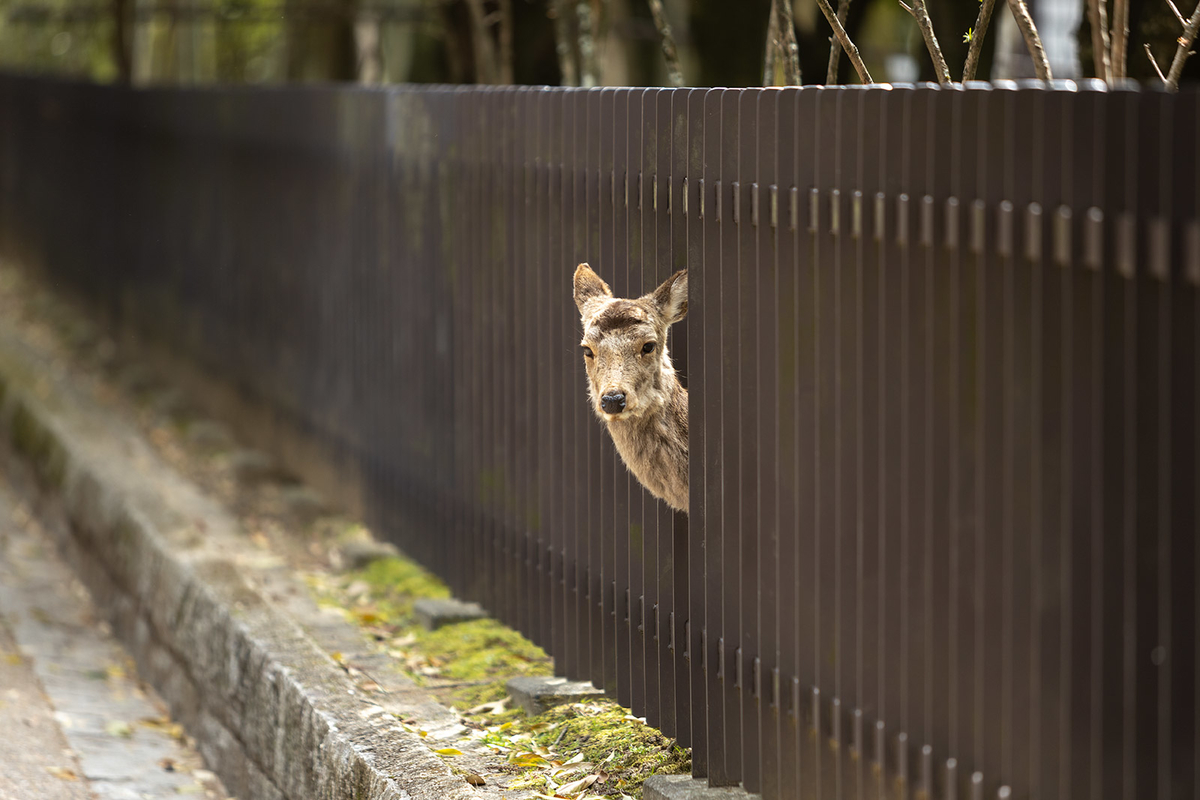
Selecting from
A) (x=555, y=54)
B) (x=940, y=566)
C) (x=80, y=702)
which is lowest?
(x=80, y=702)

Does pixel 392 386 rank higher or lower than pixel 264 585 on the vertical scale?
higher

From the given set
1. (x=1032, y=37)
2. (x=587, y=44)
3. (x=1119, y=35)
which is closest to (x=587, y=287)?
(x=1032, y=37)

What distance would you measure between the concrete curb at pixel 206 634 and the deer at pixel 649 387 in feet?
3.73

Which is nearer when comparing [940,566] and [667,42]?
[940,566]

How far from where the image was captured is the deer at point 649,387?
4.57 m

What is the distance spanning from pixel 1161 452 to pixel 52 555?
878cm

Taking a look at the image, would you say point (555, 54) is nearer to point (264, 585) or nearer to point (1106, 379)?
point (264, 585)

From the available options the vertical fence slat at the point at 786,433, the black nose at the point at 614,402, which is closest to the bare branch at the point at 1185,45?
the vertical fence slat at the point at 786,433

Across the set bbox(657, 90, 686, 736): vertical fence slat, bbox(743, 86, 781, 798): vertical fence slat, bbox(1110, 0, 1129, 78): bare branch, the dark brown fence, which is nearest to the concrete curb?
bbox(657, 90, 686, 736): vertical fence slat

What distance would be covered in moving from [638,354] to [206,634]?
3118mm

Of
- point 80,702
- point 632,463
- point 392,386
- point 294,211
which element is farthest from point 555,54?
point 632,463

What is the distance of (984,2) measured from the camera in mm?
4422

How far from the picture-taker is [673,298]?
4.54 m

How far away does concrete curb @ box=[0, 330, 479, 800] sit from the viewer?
5.09 metres
